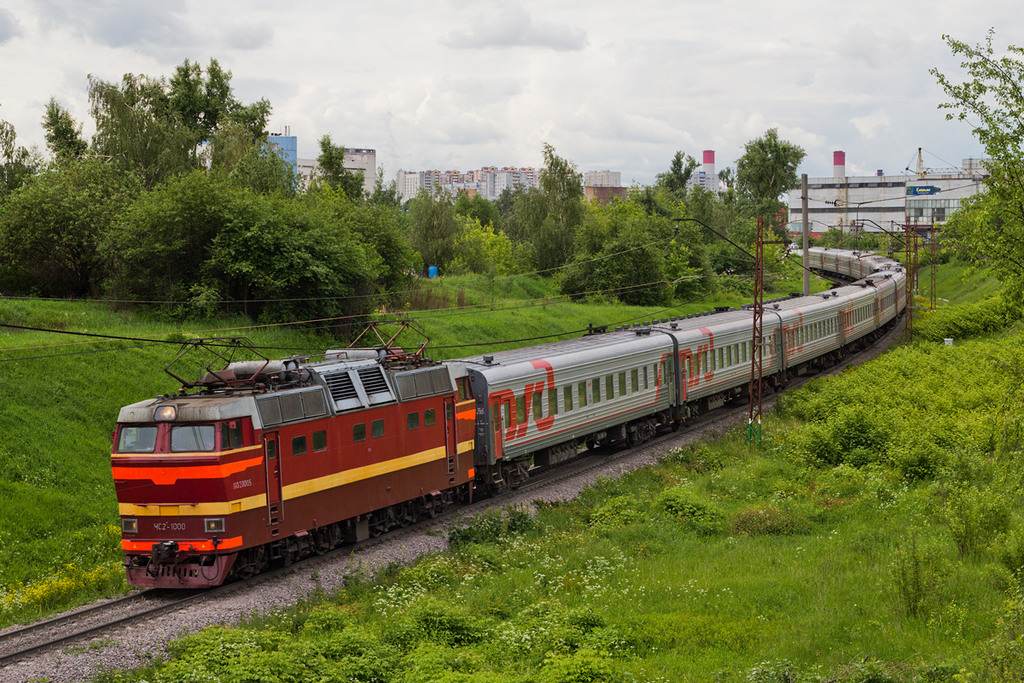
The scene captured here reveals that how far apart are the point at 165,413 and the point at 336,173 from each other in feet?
148

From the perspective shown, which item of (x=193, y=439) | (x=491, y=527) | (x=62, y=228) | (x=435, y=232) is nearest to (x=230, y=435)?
(x=193, y=439)

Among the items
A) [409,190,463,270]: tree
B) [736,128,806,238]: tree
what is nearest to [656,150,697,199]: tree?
[736,128,806,238]: tree

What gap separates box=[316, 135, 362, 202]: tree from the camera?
60172 millimetres

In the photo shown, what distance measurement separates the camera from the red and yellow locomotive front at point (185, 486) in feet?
56.9

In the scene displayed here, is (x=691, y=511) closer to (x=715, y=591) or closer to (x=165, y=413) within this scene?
(x=715, y=591)

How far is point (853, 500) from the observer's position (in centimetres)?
2322

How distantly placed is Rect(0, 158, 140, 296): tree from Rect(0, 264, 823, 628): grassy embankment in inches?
120

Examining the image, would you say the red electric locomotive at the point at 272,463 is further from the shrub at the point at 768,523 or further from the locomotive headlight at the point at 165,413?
the shrub at the point at 768,523

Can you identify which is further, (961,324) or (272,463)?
(961,324)

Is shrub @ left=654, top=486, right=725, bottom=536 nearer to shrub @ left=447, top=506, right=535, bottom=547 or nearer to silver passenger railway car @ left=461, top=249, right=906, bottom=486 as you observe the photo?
shrub @ left=447, top=506, right=535, bottom=547

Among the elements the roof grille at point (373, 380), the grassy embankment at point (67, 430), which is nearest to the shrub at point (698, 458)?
the roof grille at point (373, 380)

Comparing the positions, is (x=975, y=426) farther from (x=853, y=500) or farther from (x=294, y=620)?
(x=294, y=620)

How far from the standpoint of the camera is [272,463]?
18.5m

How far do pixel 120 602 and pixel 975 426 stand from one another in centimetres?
2446
